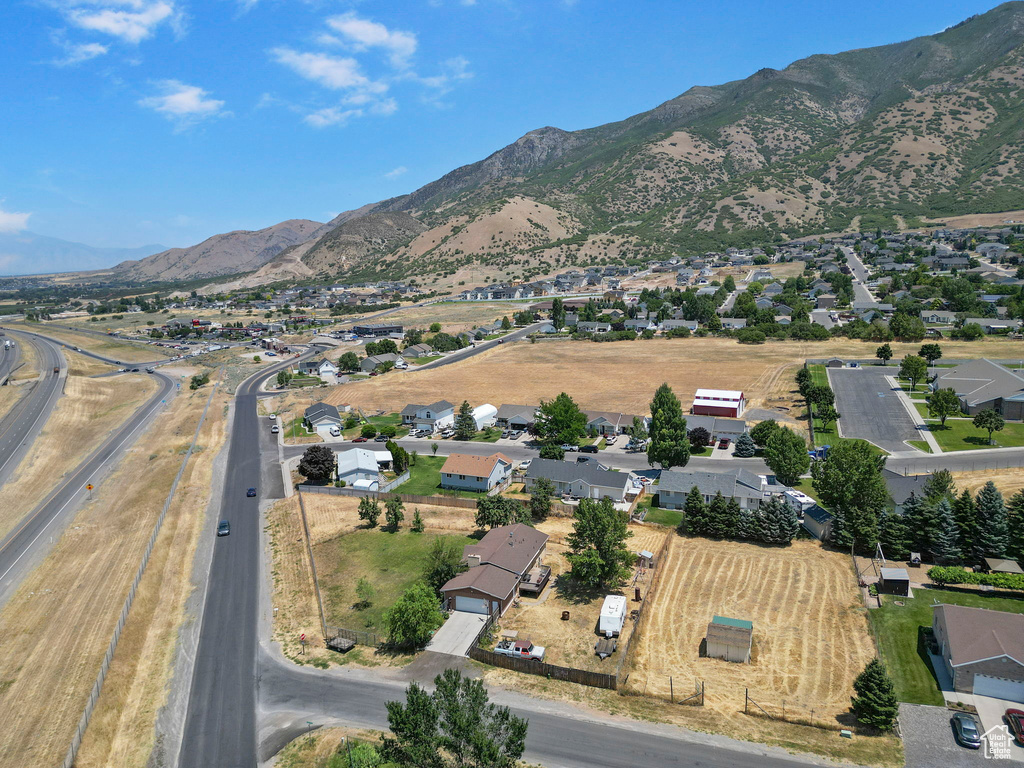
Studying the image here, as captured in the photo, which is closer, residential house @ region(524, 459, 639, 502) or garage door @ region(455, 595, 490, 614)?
garage door @ region(455, 595, 490, 614)

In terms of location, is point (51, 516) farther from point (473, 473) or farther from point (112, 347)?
point (112, 347)

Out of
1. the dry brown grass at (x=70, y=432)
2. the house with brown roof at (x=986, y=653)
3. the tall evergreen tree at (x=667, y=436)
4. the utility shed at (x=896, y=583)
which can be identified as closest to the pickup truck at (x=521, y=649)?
the house with brown roof at (x=986, y=653)

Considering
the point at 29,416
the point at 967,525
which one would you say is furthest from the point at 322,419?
the point at 967,525

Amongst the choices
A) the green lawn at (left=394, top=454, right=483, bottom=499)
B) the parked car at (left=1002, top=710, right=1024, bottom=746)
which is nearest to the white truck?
the parked car at (left=1002, top=710, right=1024, bottom=746)

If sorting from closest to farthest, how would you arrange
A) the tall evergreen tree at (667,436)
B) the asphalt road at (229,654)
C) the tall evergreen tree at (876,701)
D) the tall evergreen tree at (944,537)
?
the tall evergreen tree at (876,701) < the asphalt road at (229,654) < the tall evergreen tree at (944,537) < the tall evergreen tree at (667,436)

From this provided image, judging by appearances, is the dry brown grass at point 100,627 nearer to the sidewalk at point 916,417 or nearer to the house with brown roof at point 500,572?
the house with brown roof at point 500,572

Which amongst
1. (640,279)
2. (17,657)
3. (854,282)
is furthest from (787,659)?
(640,279)

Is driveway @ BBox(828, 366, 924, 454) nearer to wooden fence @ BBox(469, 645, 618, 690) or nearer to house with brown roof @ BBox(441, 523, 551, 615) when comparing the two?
house with brown roof @ BBox(441, 523, 551, 615)
